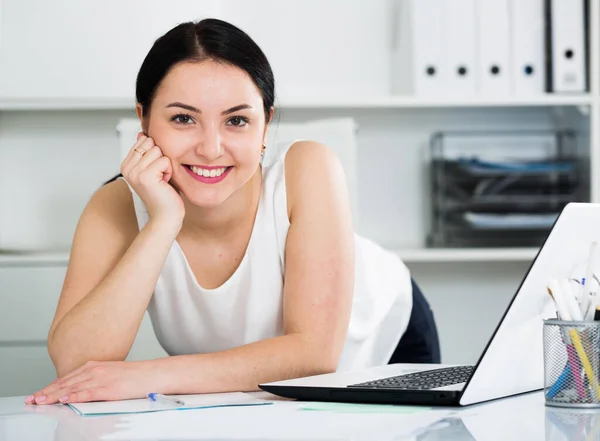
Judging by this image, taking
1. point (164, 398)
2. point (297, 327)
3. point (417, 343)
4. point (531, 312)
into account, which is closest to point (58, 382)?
point (164, 398)

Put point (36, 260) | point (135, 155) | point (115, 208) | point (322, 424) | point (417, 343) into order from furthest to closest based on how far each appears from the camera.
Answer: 1. point (36, 260)
2. point (417, 343)
3. point (115, 208)
4. point (135, 155)
5. point (322, 424)

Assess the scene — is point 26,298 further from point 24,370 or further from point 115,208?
point 115,208

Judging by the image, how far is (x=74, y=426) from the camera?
0.84 metres

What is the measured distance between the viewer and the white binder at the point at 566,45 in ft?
7.95

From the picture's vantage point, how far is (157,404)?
958 millimetres

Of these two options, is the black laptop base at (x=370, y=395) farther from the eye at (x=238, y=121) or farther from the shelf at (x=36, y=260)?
the shelf at (x=36, y=260)

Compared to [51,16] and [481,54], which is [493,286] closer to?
[481,54]

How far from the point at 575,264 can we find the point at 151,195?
0.71 meters

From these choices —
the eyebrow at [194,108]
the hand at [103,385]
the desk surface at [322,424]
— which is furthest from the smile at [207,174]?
the desk surface at [322,424]

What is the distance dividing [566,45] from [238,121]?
56.7 inches

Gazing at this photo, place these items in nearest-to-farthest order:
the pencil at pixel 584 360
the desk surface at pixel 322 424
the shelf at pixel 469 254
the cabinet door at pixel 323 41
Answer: the desk surface at pixel 322 424 < the pencil at pixel 584 360 < the shelf at pixel 469 254 < the cabinet door at pixel 323 41

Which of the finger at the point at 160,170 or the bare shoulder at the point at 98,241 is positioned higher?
the finger at the point at 160,170

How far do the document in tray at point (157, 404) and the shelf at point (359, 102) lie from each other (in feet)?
5.15

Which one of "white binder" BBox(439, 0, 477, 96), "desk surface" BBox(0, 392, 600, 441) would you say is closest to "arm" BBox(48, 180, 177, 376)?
"desk surface" BBox(0, 392, 600, 441)
